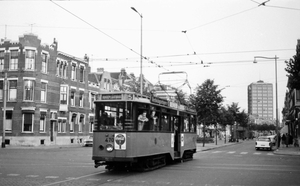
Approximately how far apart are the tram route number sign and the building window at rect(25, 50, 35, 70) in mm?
31569

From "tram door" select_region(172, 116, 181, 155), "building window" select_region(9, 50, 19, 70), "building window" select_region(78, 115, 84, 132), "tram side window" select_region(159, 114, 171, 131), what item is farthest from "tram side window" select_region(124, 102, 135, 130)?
"building window" select_region(78, 115, 84, 132)

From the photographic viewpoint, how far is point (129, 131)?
14.7 m

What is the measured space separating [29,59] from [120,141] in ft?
105

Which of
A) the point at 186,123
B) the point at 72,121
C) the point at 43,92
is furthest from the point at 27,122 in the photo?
the point at 186,123

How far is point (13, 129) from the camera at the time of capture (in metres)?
42.1

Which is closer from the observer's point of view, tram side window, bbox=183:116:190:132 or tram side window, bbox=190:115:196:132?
tram side window, bbox=183:116:190:132

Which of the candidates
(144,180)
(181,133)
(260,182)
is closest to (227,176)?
(260,182)

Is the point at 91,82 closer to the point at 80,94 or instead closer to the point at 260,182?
the point at 80,94

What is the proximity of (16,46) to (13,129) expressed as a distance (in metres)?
9.92

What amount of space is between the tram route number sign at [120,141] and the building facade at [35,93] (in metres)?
28.1

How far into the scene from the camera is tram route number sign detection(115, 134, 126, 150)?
48.0ft

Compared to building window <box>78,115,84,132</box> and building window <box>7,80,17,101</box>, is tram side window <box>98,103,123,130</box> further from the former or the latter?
building window <box>78,115,84,132</box>

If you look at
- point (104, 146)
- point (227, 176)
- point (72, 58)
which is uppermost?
point (72, 58)

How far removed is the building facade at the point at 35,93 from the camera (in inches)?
1667
